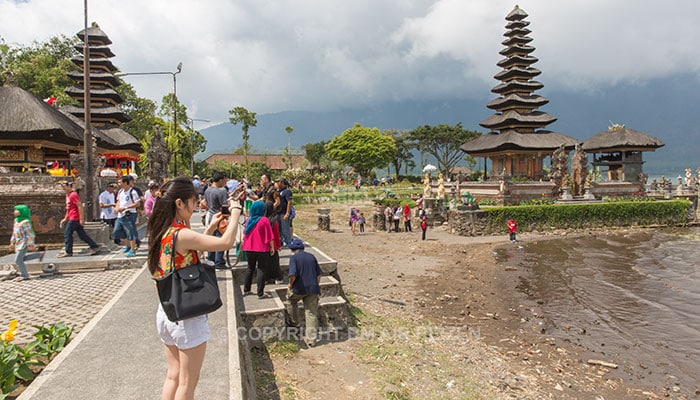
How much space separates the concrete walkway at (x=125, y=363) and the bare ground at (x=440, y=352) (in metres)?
1.16

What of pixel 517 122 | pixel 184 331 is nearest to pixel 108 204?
pixel 184 331

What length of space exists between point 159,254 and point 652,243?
24.5 m

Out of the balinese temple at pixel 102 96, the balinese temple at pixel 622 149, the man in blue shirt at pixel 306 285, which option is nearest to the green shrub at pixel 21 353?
the man in blue shirt at pixel 306 285

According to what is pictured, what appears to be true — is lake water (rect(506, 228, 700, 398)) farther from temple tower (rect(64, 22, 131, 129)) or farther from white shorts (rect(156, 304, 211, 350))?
temple tower (rect(64, 22, 131, 129))

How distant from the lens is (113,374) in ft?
13.3

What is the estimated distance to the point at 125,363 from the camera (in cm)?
427

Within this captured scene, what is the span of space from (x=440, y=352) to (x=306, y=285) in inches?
113

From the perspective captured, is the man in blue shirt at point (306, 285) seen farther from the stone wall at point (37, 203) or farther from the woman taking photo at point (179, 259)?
the stone wall at point (37, 203)

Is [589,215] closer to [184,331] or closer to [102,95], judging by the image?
[184,331]

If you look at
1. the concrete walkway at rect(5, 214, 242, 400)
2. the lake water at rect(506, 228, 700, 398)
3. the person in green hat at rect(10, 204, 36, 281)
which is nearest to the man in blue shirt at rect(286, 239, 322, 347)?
the concrete walkway at rect(5, 214, 242, 400)

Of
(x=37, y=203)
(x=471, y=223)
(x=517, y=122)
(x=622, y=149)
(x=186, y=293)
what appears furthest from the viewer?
(x=622, y=149)

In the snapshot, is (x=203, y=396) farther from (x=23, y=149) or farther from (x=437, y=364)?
(x=23, y=149)

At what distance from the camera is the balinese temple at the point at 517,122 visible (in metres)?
35.1

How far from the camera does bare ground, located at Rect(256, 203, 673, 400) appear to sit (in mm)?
5871
